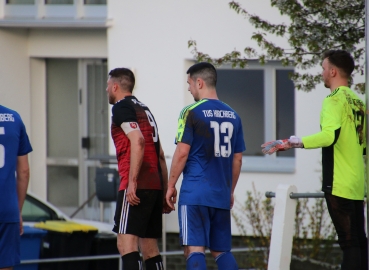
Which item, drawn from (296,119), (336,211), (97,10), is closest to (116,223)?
(336,211)

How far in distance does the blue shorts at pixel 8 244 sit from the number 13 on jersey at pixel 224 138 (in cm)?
165

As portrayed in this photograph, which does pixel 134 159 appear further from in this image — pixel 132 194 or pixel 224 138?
pixel 224 138

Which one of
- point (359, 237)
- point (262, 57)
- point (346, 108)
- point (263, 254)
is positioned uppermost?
point (262, 57)

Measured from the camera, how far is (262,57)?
25.2 ft

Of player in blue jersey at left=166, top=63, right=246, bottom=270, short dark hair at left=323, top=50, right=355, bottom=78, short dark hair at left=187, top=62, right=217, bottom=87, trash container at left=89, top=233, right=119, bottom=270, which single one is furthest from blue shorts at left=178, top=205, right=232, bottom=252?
trash container at left=89, top=233, right=119, bottom=270

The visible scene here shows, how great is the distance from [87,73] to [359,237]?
332 inches

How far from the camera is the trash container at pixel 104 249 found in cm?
929

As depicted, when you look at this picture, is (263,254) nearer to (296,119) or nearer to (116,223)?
(296,119)

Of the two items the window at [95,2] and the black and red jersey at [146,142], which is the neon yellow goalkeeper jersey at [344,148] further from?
the window at [95,2]

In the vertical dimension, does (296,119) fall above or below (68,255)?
above

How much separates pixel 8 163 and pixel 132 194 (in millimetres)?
971

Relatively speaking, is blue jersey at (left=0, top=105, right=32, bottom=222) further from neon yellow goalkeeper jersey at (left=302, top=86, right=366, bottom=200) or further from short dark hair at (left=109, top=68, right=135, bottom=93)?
neon yellow goalkeeper jersey at (left=302, top=86, right=366, bottom=200)

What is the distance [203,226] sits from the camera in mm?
6109

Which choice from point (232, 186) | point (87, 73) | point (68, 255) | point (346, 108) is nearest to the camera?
point (346, 108)
